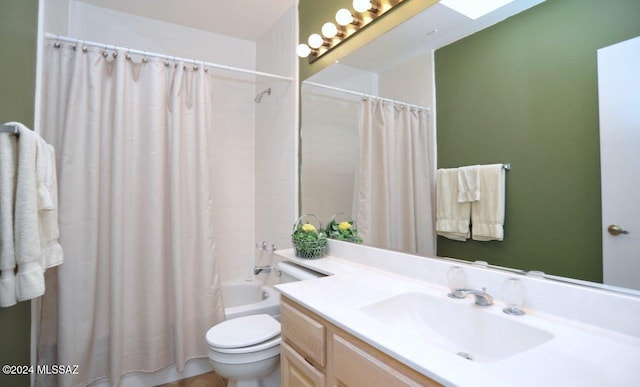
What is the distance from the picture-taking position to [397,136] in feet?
4.78

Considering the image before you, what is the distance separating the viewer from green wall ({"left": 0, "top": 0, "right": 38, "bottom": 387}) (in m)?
1.14

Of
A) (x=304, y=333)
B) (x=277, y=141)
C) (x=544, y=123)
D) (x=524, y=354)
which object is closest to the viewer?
(x=524, y=354)

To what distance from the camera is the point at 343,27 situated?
1765 mm

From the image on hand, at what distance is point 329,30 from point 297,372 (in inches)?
73.7

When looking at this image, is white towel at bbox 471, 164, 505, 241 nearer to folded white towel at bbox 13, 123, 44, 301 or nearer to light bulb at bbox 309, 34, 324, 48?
light bulb at bbox 309, 34, 324, 48

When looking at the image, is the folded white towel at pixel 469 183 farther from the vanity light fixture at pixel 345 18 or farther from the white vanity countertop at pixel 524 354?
the vanity light fixture at pixel 345 18

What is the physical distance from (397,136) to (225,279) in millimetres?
2116

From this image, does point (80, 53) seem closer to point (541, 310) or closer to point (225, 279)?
point (225, 279)

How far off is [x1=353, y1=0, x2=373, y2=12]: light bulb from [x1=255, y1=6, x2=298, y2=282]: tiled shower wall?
0.79 meters

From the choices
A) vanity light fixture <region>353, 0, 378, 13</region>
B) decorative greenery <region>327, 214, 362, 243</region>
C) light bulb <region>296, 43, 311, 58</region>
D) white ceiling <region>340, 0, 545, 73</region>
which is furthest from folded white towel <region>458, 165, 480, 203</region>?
light bulb <region>296, 43, 311, 58</region>

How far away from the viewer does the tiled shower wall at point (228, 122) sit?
2.52 metres

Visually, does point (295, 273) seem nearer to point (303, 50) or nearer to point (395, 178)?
point (395, 178)

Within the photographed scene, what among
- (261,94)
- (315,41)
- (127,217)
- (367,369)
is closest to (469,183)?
(367,369)

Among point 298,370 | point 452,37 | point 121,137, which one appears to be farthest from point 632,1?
point 121,137
